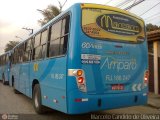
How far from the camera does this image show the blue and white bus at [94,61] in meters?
6.71

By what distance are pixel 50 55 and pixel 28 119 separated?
6.87 ft

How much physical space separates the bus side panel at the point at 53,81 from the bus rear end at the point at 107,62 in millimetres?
406

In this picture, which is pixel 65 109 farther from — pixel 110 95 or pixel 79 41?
pixel 79 41

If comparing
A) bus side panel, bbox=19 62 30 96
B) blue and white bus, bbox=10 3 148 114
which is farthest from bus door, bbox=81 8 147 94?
bus side panel, bbox=19 62 30 96

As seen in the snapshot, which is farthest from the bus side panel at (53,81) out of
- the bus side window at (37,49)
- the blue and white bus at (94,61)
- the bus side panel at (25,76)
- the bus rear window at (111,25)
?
the bus side panel at (25,76)

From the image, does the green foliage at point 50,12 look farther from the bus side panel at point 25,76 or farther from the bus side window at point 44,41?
the bus side window at point 44,41

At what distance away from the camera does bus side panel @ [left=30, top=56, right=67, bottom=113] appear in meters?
7.01

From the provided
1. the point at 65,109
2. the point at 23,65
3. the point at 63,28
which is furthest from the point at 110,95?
the point at 23,65

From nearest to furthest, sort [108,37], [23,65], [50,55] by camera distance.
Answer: [108,37] → [50,55] → [23,65]

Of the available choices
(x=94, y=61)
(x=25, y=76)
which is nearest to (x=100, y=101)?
(x=94, y=61)

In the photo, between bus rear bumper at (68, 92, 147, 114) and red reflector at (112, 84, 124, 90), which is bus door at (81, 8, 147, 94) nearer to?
red reflector at (112, 84, 124, 90)

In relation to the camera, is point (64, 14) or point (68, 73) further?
point (64, 14)

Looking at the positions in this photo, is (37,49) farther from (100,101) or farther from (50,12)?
(50,12)

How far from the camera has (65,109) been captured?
269 inches
